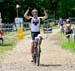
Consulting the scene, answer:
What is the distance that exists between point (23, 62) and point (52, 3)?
8021cm

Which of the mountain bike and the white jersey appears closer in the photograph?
the mountain bike

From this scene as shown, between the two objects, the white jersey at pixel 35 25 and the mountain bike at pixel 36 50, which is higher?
the white jersey at pixel 35 25

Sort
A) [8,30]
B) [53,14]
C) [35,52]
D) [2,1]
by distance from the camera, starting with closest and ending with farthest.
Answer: [35,52]
[8,30]
[2,1]
[53,14]

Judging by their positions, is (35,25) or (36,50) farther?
(35,25)

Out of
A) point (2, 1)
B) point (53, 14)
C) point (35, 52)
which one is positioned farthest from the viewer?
point (53, 14)

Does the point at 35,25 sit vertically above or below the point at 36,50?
above

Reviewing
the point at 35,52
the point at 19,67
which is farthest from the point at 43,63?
the point at 19,67

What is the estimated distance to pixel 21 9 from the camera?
7969 cm

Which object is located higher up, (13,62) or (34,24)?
(34,24)

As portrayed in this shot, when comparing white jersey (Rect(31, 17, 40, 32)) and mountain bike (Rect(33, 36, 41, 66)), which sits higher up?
white jersey (Rect(31, 17, 40, 32))

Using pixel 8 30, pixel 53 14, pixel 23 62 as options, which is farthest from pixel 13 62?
pixel 53 14

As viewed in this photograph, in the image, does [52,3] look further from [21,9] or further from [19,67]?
[19,67]

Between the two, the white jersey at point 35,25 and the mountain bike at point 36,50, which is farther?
the white jersey at point 35,25

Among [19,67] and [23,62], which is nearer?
[19,67]
